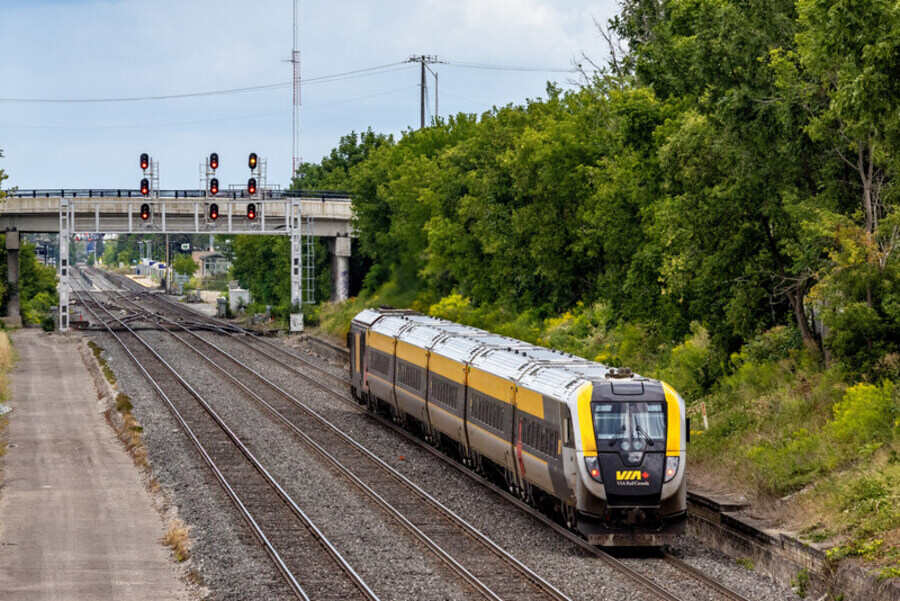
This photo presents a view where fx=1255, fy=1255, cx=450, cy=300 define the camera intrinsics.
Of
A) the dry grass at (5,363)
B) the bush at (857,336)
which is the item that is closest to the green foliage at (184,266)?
the dry grass at (5,363)

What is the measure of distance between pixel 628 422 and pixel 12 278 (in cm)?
6418

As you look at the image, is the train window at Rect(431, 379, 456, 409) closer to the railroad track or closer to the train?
the train

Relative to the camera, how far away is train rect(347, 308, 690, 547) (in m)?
21.8

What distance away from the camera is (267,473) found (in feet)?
99.0

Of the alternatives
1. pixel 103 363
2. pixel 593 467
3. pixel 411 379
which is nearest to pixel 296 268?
pixel 103 363

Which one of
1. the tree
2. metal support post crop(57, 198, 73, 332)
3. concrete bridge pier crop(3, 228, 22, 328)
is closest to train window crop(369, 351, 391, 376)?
metal support post crop(57, 198, 73, 332)

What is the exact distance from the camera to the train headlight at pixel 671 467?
864 inches

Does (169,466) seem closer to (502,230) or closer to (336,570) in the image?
(336,570)

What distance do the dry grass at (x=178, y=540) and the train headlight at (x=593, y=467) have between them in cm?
723

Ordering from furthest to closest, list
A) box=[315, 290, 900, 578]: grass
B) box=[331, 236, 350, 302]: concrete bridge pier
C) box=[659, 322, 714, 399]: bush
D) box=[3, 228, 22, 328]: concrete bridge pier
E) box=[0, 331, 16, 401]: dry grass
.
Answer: box=[331, 236, 350, 302]: concrete bridge pier
box=[3, 228, 22, 328]: concrete bridge pier
box=[0, 331, 16, 401]: dry grass
box=[659, 322, 714, 399]: bush
box=[315, 290, 900, 578]: grass

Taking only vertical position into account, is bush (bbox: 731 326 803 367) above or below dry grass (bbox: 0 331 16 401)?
above

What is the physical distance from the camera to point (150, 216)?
2717 inches

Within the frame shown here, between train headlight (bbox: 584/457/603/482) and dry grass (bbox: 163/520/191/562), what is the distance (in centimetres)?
723

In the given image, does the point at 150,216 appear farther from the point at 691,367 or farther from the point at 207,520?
the point at 207,520
